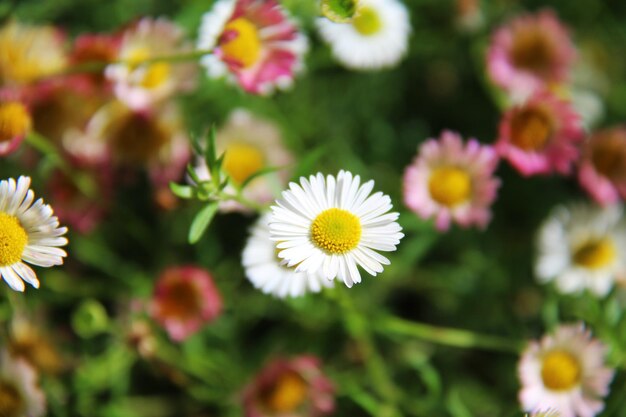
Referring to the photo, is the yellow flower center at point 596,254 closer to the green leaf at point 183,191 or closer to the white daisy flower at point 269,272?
the white daisy flower at point 269,272

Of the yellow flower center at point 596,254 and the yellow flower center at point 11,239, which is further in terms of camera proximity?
the yellow flower center at point 596,254

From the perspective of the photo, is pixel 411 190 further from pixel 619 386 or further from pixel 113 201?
pixel 113 201

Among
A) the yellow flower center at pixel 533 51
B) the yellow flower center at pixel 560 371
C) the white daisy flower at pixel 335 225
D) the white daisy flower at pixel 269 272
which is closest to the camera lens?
the white daisy flower at pixel 335 225

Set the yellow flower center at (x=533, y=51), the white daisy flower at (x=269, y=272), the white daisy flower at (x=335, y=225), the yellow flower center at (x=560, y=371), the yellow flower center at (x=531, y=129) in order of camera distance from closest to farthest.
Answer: the white daisy flower at (x=335, y=225), the white daisy flower at (x=269, y=272), the yellow flower center at (x=560, y=371), the yellow flower center at (x=531, y=129), the yellow flower center at (x=533, y=51)

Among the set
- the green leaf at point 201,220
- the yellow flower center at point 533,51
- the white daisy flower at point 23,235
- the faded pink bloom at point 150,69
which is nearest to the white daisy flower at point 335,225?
the green leaf at point 201,220

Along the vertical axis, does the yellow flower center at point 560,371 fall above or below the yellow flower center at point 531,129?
below

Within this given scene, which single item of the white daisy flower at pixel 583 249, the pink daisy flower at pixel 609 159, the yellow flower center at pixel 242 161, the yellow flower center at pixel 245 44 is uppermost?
the pink daisy flower at pixel 609 159

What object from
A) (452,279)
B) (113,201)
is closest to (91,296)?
(113,201)
